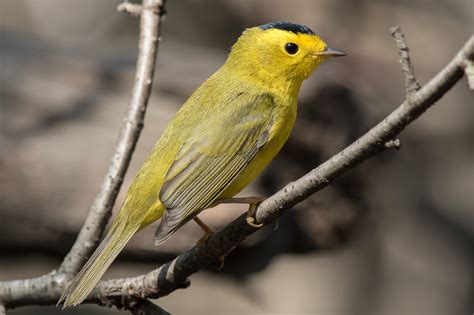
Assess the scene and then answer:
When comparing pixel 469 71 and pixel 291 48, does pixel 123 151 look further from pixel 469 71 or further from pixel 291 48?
pixel 469 71

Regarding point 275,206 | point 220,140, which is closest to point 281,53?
point 220,140

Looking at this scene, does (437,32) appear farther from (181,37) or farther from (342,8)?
(181,37)

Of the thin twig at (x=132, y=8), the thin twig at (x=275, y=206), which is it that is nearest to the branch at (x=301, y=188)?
A: the thin twig at (x=275, y=206)

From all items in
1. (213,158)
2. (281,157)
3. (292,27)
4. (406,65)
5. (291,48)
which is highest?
(281,157)

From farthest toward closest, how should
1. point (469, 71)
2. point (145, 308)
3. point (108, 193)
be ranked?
point (108, 193) → point (145, 308) → point (469, 71)

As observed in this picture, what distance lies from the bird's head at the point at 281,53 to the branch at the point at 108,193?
0.65 metres

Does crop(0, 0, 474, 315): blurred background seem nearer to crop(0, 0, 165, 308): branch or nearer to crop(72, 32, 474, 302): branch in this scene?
crop(0, 0, 165, 308): branch

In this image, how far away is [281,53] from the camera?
13.7 feet

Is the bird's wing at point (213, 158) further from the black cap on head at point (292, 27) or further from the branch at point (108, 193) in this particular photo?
the black cap on head at point (292, 27)

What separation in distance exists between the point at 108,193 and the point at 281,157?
3266mm

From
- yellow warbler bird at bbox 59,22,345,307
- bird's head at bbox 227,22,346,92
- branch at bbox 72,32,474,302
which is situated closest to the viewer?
branch at bbox 72,32,474,302

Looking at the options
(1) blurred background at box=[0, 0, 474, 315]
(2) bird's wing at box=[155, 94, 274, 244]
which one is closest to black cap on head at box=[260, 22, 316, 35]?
(2) bird's wing at box=[155, 94, 274, 244]

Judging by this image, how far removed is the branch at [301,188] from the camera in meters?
2.12

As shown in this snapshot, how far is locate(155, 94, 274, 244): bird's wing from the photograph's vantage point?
3.55 metres
